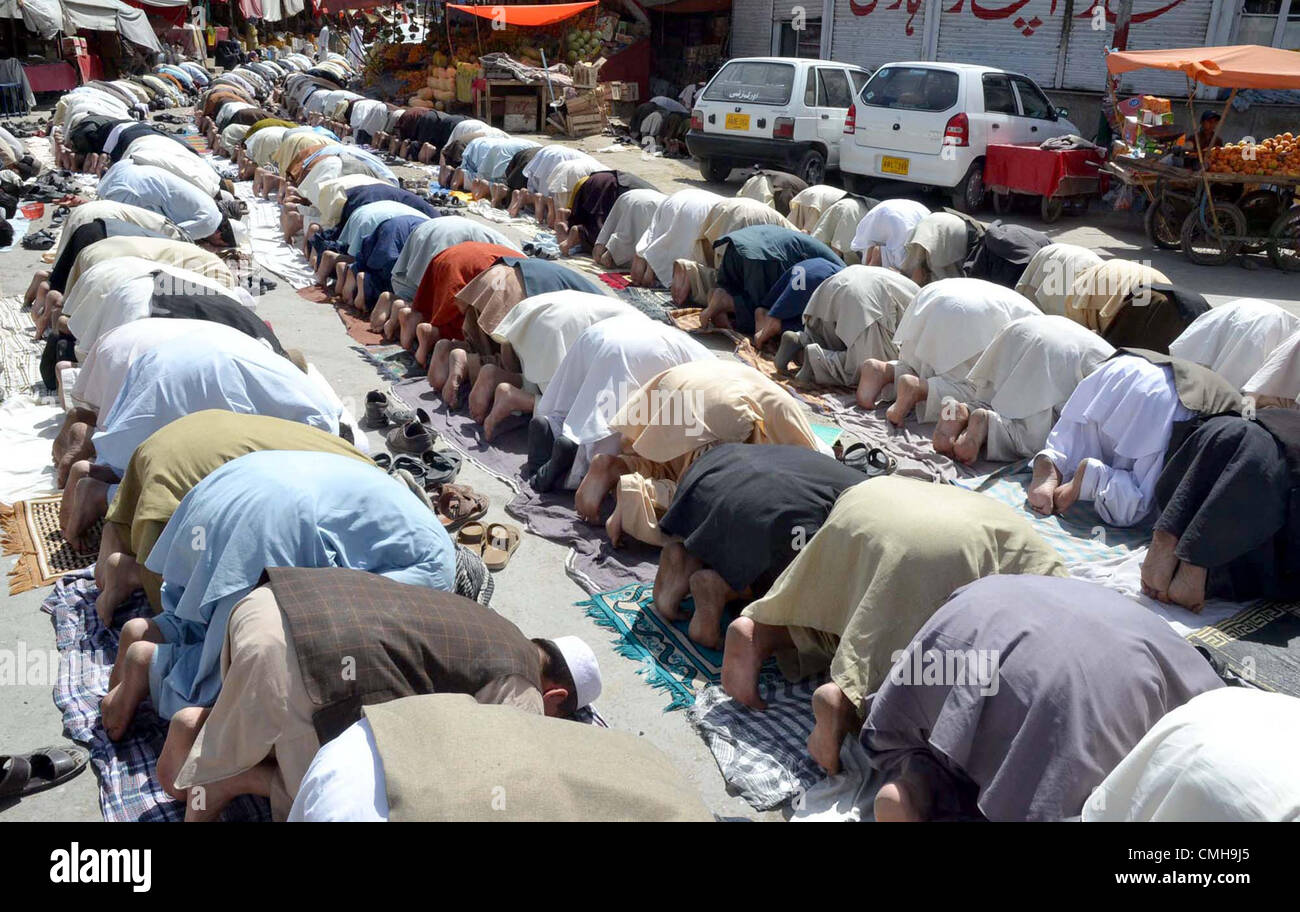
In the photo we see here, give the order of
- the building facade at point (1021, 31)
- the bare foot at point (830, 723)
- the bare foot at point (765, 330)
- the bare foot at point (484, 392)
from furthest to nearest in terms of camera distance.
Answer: the building facade at point (1021, 31), the bare foot at point (765, 330), the bare foot at point (484, 392), the bare foot at point (830, 723)

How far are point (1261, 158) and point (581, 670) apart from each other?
9.86 metres

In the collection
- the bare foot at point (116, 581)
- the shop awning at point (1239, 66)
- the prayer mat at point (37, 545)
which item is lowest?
the prayer mat at point (37, 545)

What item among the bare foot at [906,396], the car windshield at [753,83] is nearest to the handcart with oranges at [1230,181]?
the car windshield at [753,83]

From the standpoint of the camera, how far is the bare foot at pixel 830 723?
3.37 meters

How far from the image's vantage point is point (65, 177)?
13.6m

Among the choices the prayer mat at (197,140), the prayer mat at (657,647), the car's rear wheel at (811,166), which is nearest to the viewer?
the prayer mat at (657,647)

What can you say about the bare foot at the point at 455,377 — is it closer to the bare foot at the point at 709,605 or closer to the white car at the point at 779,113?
the bare foot at the point at 709,605

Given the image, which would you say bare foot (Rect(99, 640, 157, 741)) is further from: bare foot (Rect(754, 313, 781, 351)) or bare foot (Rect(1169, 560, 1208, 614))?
bare foot (Rect(754, 313, 781, 351))

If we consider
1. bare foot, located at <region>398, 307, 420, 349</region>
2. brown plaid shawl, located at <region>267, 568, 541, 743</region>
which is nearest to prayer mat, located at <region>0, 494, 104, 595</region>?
brown plaid shawl, located at <region>267, 568, 541, 743</region>

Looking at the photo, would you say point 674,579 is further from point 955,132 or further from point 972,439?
point 955,132

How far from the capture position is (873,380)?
6.87 metres

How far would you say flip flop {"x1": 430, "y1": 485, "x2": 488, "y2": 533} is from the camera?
522 cm

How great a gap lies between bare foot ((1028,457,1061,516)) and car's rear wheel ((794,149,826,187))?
8216mm

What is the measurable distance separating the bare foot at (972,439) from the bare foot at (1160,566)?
1.54 meters
